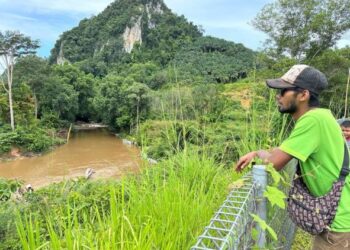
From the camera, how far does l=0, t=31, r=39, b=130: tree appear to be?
55.2 ft

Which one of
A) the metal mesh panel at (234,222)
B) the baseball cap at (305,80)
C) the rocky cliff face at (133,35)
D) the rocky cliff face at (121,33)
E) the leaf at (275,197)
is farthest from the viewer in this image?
the rocky cliff face at (133,35)

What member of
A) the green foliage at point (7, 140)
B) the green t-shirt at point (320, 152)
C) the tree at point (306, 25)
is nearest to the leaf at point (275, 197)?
the green t-shirt at point (320, 152)

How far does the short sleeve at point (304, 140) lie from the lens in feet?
3.40

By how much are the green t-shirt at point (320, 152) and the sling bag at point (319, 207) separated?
2 centimetres

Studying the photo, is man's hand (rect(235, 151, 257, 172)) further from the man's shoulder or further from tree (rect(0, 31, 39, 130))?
tree (rect(0, 31, 39, 130))

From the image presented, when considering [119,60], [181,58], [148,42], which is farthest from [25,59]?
[148,42]

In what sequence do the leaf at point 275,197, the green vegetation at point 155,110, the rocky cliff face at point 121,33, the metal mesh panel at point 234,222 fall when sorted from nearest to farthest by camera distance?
the metal mesh panel at point 234,222
the leaf at point 275,197
the green vegetation at point 155,110
the rocky cliff face at point 121,33

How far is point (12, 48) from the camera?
56.8 feet

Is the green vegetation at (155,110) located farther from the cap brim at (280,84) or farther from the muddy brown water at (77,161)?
the muddy brown water at (77,161)

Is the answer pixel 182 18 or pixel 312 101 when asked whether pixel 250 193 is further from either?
pixel 182 18

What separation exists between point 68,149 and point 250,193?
17.0 meters

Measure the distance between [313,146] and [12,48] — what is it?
62.0 feet

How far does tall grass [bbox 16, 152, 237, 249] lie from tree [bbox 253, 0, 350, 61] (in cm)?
1220

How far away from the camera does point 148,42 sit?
155ft
